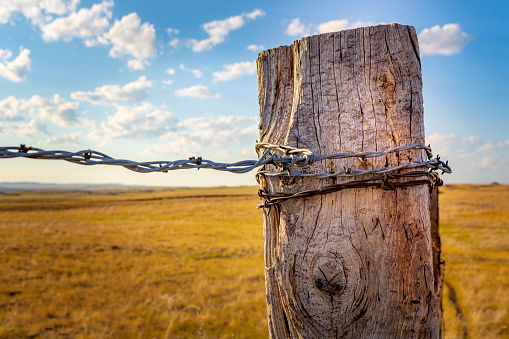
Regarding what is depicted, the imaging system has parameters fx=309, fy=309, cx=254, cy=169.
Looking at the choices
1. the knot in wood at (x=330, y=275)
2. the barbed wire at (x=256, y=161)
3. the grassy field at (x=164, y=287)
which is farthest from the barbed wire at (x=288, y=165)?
the grassy field at (x=164, y=287)

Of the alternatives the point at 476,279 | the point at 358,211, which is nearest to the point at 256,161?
the point at 358,211

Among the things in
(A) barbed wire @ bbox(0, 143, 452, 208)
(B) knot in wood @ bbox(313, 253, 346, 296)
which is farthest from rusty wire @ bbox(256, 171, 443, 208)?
(B) knot in wood @ bbox(313, 253, 346, 296)

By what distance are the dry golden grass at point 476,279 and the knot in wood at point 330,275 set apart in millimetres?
5882

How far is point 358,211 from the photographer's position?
55.7 inches

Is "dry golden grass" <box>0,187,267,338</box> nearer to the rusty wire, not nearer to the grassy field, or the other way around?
the grassy field

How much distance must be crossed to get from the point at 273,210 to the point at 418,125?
82 centimetres

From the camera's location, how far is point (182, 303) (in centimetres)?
749

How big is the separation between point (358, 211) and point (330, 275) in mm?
318

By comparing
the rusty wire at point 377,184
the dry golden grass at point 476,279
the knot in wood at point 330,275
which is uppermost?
the rusty wire at point 377,184

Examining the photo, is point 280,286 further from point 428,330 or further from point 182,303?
point 182,303

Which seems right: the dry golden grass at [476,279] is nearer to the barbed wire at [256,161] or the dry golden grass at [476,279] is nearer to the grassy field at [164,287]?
the grassy field at [164,287]

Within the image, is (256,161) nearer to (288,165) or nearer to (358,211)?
(288,165)

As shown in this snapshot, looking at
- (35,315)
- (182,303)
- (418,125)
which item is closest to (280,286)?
(418,125)

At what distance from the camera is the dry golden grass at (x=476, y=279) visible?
627 centimetres
